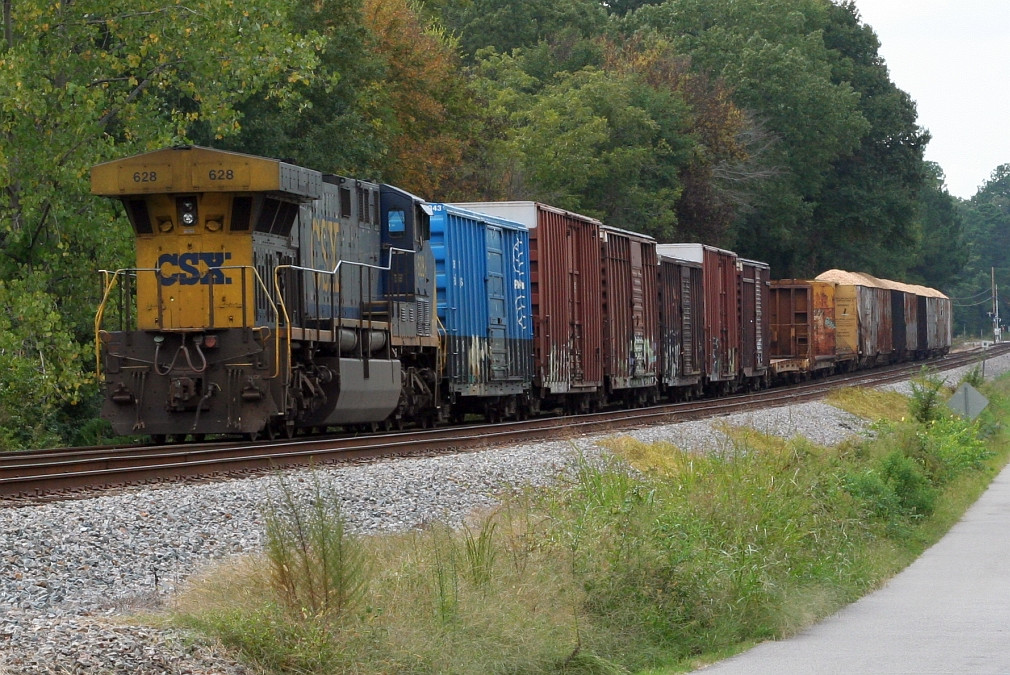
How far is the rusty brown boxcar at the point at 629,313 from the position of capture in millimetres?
28250

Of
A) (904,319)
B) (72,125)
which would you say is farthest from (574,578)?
(904,319)

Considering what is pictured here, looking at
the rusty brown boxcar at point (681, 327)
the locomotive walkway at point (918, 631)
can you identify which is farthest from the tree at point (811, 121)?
the locomotive walkway at point (918, 631)

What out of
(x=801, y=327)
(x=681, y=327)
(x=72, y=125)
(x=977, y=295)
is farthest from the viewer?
(x=977, y=295)

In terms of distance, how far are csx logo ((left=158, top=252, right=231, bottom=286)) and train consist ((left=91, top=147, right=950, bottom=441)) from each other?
0.07 feet

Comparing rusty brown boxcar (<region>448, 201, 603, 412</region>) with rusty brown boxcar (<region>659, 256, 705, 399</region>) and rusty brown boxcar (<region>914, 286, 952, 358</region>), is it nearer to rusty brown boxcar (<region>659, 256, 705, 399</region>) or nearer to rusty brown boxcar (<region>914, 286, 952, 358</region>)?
rusty brown boxcar (<region>659, 256, 705, 399</region>)

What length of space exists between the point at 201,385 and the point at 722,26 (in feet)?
207

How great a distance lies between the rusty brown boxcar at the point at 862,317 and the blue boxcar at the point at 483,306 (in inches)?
980

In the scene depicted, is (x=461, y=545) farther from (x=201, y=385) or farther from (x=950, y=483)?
(x=950, y=483)

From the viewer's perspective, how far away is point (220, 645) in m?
6.50

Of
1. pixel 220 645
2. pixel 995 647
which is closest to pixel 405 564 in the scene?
pixel 220 645

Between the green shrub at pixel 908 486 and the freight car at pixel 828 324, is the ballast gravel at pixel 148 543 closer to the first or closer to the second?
the green shrub at pixel 908 486

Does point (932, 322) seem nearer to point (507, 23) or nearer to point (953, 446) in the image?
point (507, 23)

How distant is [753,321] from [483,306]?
18509mm

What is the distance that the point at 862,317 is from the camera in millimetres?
49062
